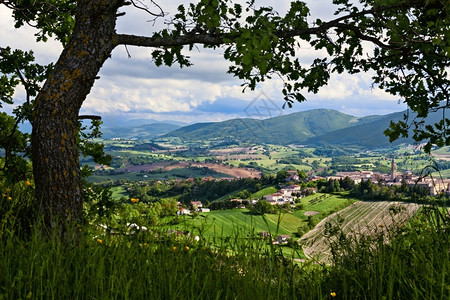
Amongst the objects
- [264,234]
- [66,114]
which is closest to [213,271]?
[264,234]

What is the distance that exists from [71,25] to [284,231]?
93496 millimetres

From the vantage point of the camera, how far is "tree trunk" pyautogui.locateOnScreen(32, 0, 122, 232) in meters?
4.84

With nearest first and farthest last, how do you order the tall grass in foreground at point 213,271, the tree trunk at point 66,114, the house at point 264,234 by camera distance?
the tall grass in foreground at point 213,271 → the house at point 264,234 → the tree trunk at point 66,114

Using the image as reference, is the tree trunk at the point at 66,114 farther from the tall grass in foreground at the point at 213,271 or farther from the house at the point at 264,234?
the house at the point at 264,234

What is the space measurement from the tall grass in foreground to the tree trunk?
927 millimetres

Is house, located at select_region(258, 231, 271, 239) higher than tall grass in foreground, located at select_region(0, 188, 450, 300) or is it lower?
higher

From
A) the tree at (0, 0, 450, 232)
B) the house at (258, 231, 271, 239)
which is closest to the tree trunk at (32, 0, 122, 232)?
the tree at (0, 0, 450, 232)

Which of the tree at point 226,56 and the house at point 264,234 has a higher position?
the tree at point 226,56

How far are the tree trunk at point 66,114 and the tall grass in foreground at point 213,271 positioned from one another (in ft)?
3.04

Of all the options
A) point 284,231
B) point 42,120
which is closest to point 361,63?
point 42,120

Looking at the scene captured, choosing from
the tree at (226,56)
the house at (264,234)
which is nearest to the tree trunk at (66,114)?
the tree at (226,56)

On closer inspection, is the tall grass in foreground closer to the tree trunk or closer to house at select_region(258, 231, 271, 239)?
house at select_region(258, 231, 271, 239)

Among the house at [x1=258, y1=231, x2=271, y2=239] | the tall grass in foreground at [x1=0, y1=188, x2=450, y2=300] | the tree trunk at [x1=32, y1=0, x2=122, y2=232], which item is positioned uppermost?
the tree trunk at [x1=32, y1=0, x2=122, y2=232]

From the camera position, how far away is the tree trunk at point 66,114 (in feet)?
15.9
